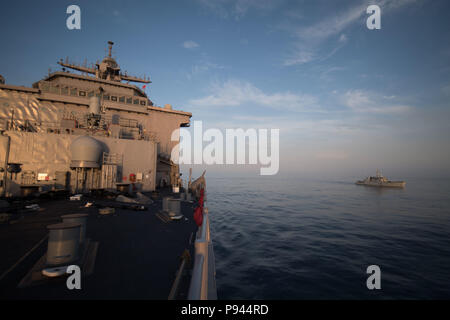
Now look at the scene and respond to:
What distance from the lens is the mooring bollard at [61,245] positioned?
14.0 feet

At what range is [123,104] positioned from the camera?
1009 inches

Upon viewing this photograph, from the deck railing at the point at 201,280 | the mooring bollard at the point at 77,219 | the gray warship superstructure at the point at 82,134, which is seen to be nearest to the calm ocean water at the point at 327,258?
the deck railing at the point at 201,280

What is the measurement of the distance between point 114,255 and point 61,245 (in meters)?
1.53

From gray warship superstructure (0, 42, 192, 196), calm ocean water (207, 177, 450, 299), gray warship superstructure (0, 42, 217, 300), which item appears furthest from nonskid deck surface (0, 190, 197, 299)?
gray warship superstructure (0, 42, 192, 196)

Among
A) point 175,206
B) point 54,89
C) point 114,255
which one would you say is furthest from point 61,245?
point 54,89

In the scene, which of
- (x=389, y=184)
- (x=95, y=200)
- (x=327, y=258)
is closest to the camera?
(x=327, y=258)

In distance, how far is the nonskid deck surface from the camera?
385 centimetres

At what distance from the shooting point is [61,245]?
4.32m

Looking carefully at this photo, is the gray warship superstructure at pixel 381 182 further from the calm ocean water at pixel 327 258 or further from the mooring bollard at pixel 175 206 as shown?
the mooring bollard at pixel 175 206

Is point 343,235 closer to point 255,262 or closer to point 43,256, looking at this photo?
point 255,262

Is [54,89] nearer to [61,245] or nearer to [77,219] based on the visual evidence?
[77,219]

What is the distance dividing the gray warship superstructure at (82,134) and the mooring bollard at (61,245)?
1381 centimetres
